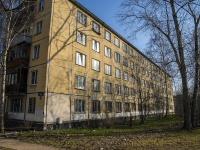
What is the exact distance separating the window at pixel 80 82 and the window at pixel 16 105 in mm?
6559

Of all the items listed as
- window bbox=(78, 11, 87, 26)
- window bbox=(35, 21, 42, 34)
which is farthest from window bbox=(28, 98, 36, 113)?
window bbox=(78, 11, 87, 26)

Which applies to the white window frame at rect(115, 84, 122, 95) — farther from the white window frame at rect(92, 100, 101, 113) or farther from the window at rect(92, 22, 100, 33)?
the window at rect(92, 22, 100, 33)

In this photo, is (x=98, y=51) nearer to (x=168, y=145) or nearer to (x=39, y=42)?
(x=39, y=42)

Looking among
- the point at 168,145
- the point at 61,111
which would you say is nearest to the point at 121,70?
the point at 61,111

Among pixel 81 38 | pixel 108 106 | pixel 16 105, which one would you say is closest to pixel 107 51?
pixel 81 38

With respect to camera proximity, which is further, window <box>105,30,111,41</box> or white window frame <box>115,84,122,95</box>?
white window frame <box>115,84,122,95</box>

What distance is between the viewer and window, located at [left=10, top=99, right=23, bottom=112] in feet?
76.1

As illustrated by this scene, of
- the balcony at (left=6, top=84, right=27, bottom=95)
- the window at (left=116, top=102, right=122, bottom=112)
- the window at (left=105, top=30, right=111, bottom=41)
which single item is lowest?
the window at (left=116, top=102, right=122, bottom=112)

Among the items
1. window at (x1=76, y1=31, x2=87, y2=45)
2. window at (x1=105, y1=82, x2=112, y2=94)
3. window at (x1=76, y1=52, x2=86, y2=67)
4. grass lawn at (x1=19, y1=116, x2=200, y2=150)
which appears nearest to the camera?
grass lawn at (x1=19, y1=116, x2=200, y2=150)

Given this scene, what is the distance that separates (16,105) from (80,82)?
25.4ft

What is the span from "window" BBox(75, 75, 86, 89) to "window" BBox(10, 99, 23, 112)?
21.5 ft

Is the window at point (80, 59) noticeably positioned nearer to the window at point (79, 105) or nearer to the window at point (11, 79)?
the window at point (79, 105)

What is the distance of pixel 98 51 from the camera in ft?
98.3

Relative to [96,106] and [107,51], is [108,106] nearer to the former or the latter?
[96,106]
